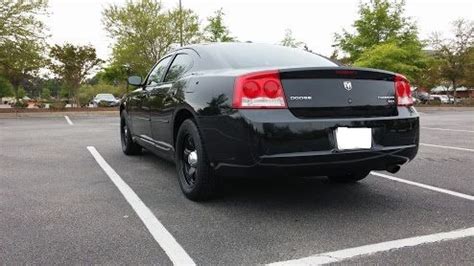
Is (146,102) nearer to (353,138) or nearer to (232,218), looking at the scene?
(232,218)

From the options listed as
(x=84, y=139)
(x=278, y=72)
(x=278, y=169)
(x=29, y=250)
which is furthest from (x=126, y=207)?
(x=84, y=139)

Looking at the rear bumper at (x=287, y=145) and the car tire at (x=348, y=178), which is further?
the car tire at (x=348, y=178)

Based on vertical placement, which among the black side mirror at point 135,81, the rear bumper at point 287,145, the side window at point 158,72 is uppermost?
the side window at point 158,72

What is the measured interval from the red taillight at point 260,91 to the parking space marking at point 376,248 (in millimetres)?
1128

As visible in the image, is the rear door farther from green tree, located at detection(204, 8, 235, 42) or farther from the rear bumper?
green tree, located at detection(204, 8, 235, 42)

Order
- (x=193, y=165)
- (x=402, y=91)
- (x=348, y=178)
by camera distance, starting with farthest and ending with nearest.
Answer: (x=348, y=178) → (x=193, y=165) → (x=402, y=91)

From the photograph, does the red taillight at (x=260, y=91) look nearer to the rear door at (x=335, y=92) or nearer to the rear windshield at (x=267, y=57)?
the rear door at (x=335, y=92)

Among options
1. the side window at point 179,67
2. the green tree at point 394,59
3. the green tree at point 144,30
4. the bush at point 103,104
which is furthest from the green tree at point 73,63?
the side window at point 179,67

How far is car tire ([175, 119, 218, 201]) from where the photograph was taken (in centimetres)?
381

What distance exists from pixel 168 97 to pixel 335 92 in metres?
1.81

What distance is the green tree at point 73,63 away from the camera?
26.1 meters

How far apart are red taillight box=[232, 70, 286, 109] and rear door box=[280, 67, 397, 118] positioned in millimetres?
60

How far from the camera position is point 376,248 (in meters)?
2.89

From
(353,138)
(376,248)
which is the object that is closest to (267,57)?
(353,138)
